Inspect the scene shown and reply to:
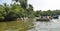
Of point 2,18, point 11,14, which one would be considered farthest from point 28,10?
point 2,18

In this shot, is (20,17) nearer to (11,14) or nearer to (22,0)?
(11,14)

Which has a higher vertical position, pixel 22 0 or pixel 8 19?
pixel 22 0

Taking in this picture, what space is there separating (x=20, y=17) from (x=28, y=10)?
2711 cm

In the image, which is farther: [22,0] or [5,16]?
[22,0]

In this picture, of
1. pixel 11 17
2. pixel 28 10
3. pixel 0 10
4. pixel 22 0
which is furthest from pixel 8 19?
pixel 28 10

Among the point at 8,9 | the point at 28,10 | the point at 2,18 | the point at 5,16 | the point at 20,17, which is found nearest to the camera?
the point at 2,18

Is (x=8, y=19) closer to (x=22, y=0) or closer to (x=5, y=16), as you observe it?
(x=5, y=16)

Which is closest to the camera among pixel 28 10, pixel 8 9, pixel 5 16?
pixel 5 16

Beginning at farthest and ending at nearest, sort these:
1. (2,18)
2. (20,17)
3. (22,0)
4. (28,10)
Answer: (28,10)
(22,0)
(20,17)
(2,18)

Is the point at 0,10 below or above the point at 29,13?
above

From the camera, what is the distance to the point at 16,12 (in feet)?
210

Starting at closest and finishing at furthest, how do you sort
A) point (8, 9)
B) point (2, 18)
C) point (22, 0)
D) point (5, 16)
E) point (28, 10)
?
point (2, 18) < point (5, 16) < point (8, 9) < point (22, 0) < point (28, 10)

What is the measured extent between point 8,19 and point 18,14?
6.48 meters

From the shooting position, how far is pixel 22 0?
3246 inches
